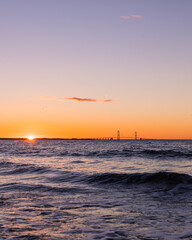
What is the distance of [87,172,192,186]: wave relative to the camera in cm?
1484

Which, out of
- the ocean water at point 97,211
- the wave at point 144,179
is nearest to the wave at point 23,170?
the wave at point 144,179

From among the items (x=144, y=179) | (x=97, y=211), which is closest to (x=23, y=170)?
(x=144, y=179)

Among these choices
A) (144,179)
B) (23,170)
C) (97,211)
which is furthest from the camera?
(23,170)

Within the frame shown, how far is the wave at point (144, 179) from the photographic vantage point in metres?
14.8

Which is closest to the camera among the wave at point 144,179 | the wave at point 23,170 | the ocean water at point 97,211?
the ocean water at point 97,211

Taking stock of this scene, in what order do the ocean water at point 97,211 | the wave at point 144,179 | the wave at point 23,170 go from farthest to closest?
the wave at point 23,170 → the wave at point 144,179 → the ocean water at point 97,211

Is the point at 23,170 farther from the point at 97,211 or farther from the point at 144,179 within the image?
the point at 97,211

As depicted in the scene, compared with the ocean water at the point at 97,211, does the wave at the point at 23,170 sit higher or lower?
lower

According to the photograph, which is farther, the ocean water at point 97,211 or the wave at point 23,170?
the wave at point 23,170

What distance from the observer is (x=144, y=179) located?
15.7 meters

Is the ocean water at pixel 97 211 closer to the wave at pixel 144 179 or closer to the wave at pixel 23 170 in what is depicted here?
the wave at pixel 144 179

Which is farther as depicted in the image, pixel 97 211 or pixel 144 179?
pixel 144 179

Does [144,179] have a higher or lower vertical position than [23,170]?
higher

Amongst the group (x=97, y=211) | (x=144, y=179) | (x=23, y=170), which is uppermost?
(x=97, y=211)
